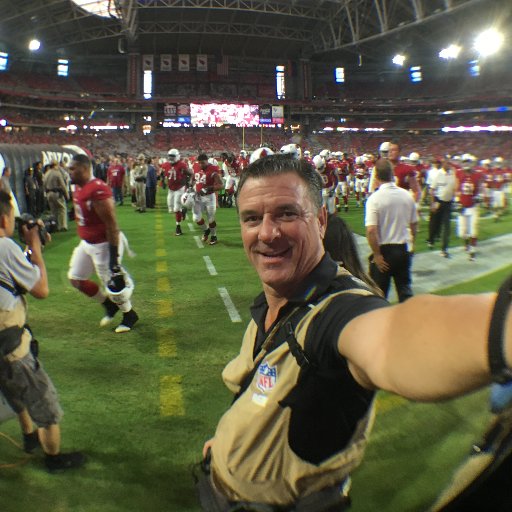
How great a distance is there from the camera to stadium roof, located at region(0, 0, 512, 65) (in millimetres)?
36500

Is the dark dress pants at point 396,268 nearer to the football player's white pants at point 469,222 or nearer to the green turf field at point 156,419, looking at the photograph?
the green turf field at point 156,419

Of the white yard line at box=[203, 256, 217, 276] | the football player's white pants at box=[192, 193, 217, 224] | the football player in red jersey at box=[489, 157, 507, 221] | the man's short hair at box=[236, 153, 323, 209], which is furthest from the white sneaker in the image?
the football player in red jersey at box=[489, 157, 507, 221]

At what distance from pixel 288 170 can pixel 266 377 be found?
682 mm

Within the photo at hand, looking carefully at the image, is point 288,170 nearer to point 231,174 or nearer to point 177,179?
point 177,179

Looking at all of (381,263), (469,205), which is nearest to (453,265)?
(469,205)

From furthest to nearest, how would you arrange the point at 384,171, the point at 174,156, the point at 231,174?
1. the point at 231,174
2. the point at 174,156
3. the point at 384,171

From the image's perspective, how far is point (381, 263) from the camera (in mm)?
5898

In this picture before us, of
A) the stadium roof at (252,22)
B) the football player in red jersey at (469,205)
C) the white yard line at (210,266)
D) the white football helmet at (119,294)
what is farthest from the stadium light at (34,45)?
the white football helmet at (119,294)

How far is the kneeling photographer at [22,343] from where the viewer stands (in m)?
3.04

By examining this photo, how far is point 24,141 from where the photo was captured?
159 ft

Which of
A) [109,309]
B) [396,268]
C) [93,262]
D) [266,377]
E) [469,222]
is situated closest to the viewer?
[266,377]

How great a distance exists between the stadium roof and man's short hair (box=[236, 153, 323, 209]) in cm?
3578

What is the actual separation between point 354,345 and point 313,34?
5173 centimetres

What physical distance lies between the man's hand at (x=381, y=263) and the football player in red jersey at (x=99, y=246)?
117 inches
